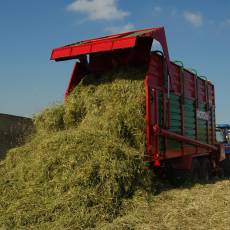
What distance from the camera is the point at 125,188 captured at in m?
6.36

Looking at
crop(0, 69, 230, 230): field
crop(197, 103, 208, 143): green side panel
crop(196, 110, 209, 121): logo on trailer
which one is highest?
crop(196, 110, 209, 121): logo on trailer

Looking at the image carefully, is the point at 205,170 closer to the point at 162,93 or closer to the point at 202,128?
the point at 202,128

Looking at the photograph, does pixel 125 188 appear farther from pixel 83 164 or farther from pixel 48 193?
pixel 48 193

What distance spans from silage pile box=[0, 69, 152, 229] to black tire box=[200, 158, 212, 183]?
10.5ft

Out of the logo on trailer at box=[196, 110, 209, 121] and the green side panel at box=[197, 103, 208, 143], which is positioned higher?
the logo on trailer at box=[196, 110, 209, 121]

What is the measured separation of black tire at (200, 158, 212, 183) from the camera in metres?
9.80

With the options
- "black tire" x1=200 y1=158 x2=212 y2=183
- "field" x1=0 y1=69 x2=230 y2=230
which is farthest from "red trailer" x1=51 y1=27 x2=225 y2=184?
"field" x1=0 y1=69 x2=230 y2=230

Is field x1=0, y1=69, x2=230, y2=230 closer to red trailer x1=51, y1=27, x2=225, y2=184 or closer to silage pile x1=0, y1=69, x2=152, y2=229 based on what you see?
silage pile x1=0, y1=69, x2=152, y2=229

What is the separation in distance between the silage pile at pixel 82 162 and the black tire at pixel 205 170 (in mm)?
3191

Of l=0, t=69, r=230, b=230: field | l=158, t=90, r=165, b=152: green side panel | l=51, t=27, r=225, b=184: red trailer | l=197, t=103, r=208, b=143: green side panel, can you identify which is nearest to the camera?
l=0, t=69, r=230, b=230: field

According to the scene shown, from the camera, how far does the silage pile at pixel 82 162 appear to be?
560 centimetres

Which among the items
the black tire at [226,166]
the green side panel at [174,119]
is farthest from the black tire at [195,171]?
the black tire at [226,166]

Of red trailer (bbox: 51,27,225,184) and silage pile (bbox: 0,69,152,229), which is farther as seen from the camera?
red trailer (bbox: 51,27,225,184)

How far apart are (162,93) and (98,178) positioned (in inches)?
96.7
